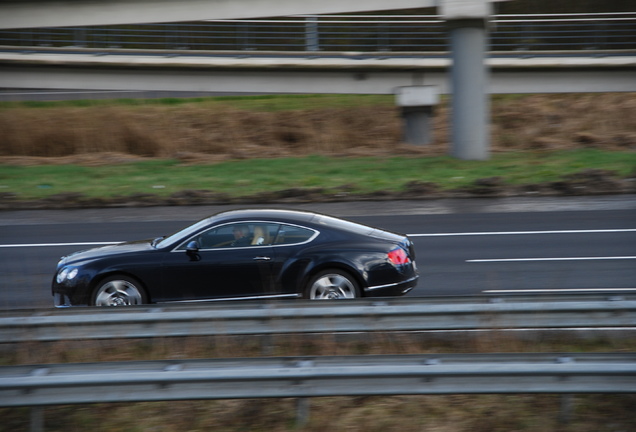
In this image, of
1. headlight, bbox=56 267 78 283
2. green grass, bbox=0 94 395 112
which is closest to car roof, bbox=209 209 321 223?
headlight, bbox=56 267 78 283

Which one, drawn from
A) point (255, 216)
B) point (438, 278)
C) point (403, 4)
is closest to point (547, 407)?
point (255, 216)

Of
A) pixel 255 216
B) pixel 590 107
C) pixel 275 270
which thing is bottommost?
pixel 275 270

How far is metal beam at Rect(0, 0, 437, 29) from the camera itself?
2377 cm

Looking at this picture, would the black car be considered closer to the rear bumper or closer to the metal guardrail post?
the rear bumper

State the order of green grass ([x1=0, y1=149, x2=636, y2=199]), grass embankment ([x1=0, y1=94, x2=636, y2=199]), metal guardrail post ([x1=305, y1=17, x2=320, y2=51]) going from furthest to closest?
metal guardrail post ([x1=305, y1=17, x2=320, y2=51])
grass embankment ([x1=0, y1=94, x2=636, y2=199])
green grass ([x1=0, y1=149, x2=636, y2=199])

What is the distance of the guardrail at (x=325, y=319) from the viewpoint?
261 inches

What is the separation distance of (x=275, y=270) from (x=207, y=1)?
16957mm

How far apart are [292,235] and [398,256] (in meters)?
1.27

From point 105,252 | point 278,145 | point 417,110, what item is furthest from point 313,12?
point 105,252

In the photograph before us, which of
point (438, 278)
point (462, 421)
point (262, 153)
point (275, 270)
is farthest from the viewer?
point (262, 153)

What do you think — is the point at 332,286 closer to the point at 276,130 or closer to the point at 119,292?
the point at 119,292

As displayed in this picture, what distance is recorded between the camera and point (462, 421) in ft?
18.0

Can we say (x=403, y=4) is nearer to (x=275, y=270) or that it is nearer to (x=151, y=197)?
(x=151, y=197)

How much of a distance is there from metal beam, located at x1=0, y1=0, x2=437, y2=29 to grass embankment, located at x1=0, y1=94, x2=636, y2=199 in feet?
14.1
